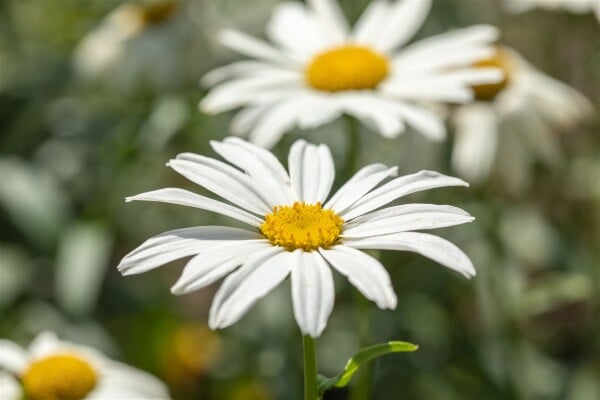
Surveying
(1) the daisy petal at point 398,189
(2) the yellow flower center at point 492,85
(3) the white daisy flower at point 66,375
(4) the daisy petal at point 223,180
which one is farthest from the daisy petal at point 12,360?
(2) the yellow flower center at point 492,85

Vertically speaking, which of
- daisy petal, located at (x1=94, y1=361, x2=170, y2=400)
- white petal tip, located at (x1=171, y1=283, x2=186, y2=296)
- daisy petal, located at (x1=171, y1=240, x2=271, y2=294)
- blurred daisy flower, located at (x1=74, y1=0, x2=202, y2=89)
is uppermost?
blurred daisy flower, located at (x1=74, y1=0, x2=202, y2=89)

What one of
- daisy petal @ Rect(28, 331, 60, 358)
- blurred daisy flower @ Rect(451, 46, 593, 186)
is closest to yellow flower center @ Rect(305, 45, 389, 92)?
blurred daisy flower @ Rect(451, 46, 593, 186)

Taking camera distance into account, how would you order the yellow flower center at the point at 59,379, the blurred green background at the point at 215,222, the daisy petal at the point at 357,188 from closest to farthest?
the daisy petal at the point at 357,188 → the yellow flower center at the point at 59,379 → the blurred green background at the point at 215,222

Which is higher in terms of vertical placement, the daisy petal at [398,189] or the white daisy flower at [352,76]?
the white daisy flower at [352,76]

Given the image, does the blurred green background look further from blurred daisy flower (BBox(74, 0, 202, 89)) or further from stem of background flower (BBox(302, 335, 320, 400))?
stem of background flower (BBox(302, 335, 320, 400))

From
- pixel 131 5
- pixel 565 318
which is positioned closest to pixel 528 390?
pixel 565 318

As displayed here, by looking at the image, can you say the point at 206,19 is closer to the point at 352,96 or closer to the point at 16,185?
the point at 16,185

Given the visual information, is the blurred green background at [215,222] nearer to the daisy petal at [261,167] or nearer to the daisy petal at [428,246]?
the daisy petal at [261,167]
